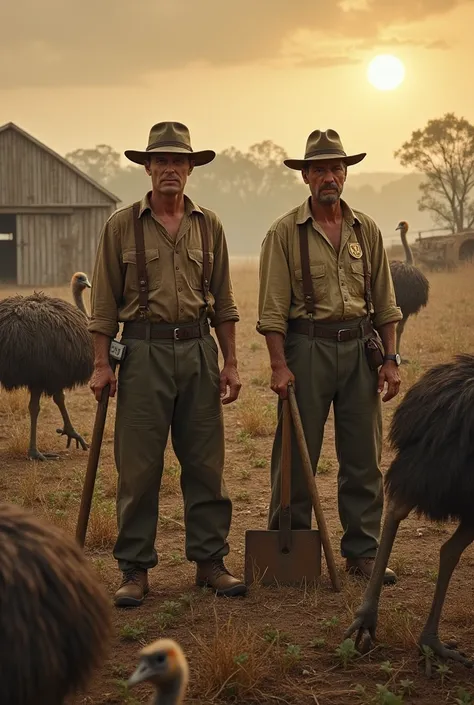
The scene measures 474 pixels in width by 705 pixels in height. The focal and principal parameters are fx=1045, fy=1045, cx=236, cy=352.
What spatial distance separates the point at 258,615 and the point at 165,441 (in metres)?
1.03

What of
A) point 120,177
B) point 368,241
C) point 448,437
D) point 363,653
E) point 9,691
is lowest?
point 363,653

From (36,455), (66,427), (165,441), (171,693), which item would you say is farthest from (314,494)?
(66,427)

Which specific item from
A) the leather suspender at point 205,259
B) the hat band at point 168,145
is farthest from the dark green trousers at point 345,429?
the hat band at point 168,145

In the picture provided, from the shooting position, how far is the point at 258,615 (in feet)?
17.0

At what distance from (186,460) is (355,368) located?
1040 mm

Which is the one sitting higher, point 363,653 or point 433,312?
point 433,312

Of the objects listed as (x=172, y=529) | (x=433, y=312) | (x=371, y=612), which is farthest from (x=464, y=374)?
(x=433, y=312)

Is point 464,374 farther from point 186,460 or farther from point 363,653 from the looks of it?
point 186,460

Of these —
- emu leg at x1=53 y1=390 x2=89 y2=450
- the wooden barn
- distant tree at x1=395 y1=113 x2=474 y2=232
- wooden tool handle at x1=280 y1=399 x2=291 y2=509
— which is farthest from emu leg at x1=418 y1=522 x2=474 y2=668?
distant tree at x1=395 y1=113 x2=474 y2=232

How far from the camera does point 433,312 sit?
2044 centimetres

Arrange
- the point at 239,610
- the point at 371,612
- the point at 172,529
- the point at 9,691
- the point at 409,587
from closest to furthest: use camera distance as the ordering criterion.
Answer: the point at 9,691 → the point at 371,612 → the point at 239,610 → the point at 409,587 → the point at 172,529

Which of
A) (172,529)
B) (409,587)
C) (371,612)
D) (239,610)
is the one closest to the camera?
(371,612)

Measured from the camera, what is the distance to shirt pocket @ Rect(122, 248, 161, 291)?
5.45 metres

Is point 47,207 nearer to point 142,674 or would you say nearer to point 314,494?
point 314,494
